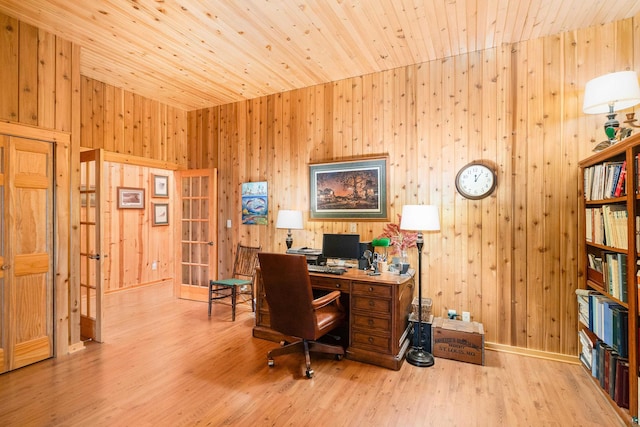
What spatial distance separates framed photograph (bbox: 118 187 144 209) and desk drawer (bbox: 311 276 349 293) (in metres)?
4.43

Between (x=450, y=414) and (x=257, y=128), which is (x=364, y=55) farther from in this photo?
(x=450, y=414)

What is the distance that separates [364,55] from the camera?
3221 millimetres

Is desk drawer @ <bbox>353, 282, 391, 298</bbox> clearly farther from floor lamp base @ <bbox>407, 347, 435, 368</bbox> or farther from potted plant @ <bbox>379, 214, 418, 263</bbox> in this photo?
floor lamp base @ <bbox>407, 347, 435, 368</bbox>

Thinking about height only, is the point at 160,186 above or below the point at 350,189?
above

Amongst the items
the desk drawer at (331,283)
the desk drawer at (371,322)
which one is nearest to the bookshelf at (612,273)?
the desk drawer at (371,322)

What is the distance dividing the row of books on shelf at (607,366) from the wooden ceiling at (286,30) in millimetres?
2616

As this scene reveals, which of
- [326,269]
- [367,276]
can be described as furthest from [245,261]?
[367,276]

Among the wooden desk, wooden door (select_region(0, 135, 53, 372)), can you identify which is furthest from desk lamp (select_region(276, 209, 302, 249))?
wooden door (select_region(0, 135, 53, 372))

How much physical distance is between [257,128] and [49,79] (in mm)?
2239

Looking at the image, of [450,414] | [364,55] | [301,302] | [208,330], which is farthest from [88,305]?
[364,55]

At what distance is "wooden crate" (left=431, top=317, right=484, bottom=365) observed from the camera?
2.78 meters

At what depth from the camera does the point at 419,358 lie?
2.79m

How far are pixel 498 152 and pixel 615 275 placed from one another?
142 centimetres

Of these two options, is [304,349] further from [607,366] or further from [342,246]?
[607,366]
